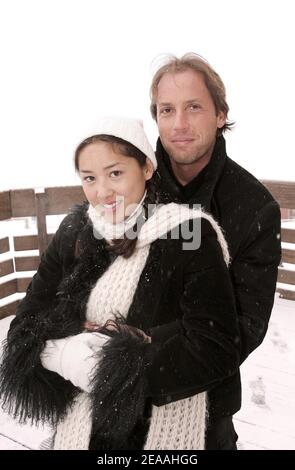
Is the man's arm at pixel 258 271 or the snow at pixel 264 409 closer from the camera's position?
the man's arm at pixel 258 271

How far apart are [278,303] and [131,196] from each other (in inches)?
162

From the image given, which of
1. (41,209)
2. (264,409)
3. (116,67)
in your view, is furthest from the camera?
(116,67)

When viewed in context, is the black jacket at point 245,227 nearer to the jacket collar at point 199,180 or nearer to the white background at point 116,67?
the jacket collar at point 199,180

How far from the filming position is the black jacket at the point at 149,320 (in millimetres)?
1268

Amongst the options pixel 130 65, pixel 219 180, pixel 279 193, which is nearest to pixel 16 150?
pixel 130 65

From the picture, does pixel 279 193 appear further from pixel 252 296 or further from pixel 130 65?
pixel 130 65

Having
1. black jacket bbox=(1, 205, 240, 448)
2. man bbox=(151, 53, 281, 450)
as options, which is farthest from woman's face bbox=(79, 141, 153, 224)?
man bbox=(151, 53, 281, 450)

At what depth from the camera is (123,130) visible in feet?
4.59

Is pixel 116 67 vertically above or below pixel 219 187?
above

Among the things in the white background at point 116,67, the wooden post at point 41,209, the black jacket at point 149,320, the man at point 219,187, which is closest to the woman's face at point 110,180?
the black jacket at point 149,320

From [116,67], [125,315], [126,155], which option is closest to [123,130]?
[126,155]

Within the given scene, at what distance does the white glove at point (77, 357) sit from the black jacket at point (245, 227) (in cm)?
63

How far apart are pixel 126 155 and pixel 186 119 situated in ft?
2.41

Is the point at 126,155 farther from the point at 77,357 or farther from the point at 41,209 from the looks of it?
the point at 41,209
